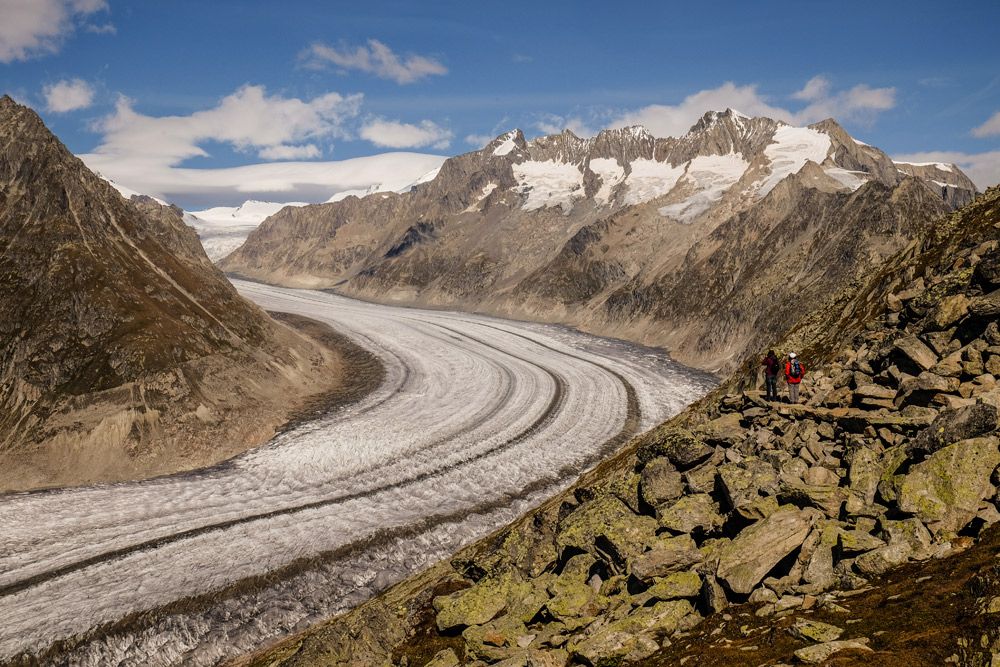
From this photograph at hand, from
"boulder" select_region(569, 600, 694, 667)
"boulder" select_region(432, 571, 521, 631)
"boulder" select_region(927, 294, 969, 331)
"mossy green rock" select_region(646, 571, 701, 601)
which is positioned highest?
"boulder" select_region(927, 294, 969, 331)

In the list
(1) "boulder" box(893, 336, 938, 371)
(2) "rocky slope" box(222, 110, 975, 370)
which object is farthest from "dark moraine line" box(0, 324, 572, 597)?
(2) "rocky slope" box(222, 110, 975, 370)

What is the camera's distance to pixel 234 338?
52875 millimetres

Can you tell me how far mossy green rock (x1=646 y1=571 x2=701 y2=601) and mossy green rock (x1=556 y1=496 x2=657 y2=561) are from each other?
6.13ft

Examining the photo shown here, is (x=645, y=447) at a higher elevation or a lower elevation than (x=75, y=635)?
higher

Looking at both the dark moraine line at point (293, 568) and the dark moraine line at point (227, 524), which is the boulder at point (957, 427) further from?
the dark moraine line at point (227, 524)

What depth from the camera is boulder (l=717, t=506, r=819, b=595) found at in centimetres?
1112

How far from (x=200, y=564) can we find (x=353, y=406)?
79.8 ft

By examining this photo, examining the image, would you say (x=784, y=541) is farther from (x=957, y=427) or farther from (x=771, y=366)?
(x=771, y=366)

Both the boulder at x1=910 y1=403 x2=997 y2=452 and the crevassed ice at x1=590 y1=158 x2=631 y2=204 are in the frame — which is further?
the crevassed ice at x1=590 y1=158 x2=631 y2=204

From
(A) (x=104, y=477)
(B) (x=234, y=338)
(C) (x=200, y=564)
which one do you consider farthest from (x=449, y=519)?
(B) (x=234, y=338)

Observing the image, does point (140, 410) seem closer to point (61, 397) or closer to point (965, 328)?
point (61, 397)

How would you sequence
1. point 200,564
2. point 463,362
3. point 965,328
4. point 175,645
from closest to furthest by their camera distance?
point 965,328 < point 175,645 < point 200,564 < point 463,362

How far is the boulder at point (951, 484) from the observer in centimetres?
1062

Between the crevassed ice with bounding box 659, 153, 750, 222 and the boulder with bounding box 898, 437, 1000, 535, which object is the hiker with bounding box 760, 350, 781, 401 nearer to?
the boulder with bounding box 898, 437, 1000, 535
